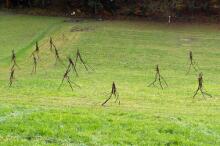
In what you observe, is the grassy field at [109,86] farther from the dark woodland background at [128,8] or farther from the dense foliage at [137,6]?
the dense foliage at [137,6]

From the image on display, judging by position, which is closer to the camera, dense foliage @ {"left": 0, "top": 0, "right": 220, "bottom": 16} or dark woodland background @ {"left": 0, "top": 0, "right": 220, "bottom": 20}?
dark woodland background @ {"left": 0, "top": 0, "right": 220, "bottom": 20}

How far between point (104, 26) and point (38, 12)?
8977 millimetres

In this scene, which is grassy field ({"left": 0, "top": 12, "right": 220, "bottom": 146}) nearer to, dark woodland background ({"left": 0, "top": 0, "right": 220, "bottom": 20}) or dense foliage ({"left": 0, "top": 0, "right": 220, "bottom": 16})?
dark woodland background ({"left": 0, "top": 0, "right": 220, "bottom": 20})

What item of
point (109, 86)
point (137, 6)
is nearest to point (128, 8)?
point (137, 6)

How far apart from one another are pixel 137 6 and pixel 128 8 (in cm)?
84

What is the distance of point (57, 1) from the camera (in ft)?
147

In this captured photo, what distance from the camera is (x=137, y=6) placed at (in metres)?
42.5

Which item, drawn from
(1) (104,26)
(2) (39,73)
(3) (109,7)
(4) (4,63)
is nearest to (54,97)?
(2) (39,73)

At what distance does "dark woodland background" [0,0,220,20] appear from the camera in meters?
41.5

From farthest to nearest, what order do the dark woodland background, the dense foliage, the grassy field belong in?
the dense foliage
the dark woodland background
the grassy field

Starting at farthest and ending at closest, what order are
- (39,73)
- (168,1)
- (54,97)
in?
(168,1)
(39,73)
(54,97)

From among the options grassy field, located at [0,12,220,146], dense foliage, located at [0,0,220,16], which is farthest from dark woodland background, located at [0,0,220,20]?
grassy field, located at [0,12,220,146]

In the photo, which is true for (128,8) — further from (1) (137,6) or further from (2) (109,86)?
(2) (109,86)

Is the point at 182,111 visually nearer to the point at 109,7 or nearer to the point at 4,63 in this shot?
the point at 4,63
